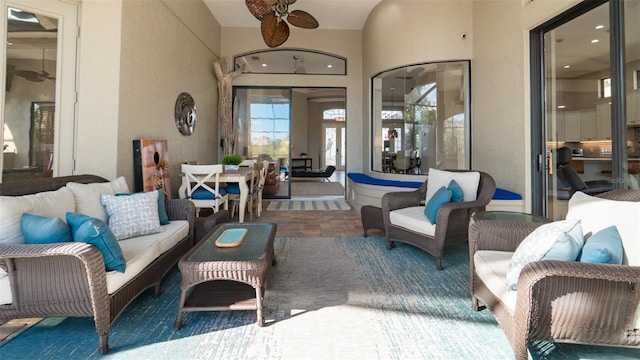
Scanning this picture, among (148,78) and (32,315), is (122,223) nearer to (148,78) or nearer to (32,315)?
(32,315)

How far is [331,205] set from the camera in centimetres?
659

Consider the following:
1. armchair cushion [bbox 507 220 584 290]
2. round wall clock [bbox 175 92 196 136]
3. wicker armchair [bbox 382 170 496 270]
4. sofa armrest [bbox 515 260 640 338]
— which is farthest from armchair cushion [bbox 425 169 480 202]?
round wall clock [bbox 175 92 196 136]

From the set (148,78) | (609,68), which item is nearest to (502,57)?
(609,68)

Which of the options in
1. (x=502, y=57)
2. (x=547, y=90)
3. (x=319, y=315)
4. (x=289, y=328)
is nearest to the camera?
(x=289, y=328)

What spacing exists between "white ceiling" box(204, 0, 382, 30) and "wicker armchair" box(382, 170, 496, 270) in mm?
4356

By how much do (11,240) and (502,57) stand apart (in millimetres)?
5269

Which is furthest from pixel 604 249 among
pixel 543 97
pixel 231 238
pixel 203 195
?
pixel 203 195

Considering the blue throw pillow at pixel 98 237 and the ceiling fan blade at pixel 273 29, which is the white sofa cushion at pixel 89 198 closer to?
the blue throw pillow at pixel 98 237

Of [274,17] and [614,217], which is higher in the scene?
[274,17]

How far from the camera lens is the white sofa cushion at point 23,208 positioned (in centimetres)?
169

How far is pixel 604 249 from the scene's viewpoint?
1401mm

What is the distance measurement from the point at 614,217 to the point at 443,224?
131 cm

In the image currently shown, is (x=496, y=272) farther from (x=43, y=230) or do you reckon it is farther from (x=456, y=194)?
(x=43, y=230)

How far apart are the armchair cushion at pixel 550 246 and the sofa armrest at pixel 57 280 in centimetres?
214
